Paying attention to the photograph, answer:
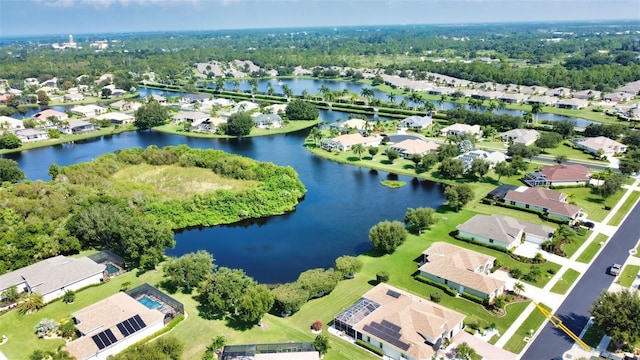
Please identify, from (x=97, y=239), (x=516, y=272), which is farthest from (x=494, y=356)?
(x=97, y=239)

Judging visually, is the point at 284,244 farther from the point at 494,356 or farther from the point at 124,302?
the point at 494,356

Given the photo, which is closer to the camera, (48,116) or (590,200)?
(590,200)

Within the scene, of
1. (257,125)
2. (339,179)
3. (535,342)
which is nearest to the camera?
(535,342)

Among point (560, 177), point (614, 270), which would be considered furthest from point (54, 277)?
point (560, 177)

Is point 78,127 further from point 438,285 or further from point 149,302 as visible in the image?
point 438,285

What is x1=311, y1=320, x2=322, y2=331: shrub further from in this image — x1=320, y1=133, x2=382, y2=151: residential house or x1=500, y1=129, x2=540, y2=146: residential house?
x1=500, y1=129, x2=540, y2=146: residential house

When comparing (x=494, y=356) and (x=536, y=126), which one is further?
(x=536, y=126)

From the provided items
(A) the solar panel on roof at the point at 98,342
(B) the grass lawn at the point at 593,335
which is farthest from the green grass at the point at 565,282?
(A) the solar panel on roof at the point at 98,342
